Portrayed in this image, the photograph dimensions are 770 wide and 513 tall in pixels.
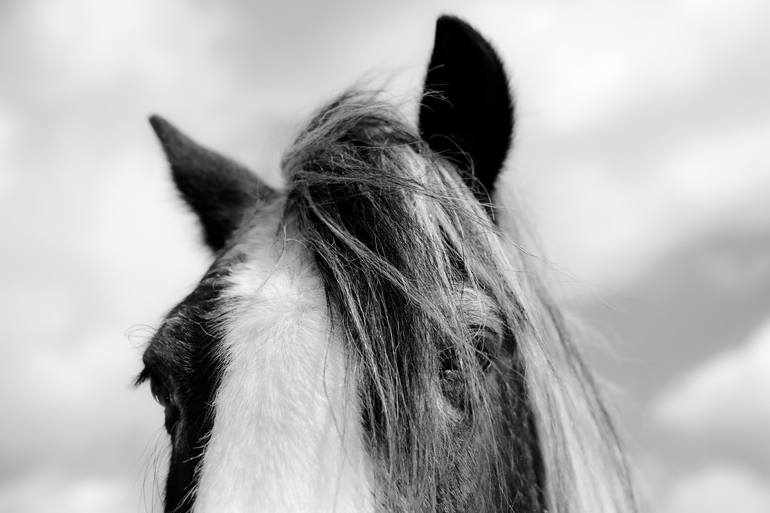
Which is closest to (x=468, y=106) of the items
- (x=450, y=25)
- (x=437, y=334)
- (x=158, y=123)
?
(x=450, y=25)

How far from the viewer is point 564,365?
9.11ft

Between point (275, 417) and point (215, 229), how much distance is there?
194 cm

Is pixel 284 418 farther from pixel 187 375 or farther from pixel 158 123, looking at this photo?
pixel 158 123

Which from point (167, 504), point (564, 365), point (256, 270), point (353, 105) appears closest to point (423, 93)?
point (353, 105)

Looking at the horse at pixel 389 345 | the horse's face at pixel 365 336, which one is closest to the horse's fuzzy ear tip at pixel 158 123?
the horse at pixel 389 345

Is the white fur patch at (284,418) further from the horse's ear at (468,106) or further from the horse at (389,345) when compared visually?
the horse's ear at (468,106)

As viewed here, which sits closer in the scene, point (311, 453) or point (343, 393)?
point (311, 453)

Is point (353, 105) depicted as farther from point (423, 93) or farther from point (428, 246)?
point (428, 246)

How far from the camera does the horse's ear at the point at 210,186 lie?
11.4 ft

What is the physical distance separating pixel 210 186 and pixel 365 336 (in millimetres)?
1866

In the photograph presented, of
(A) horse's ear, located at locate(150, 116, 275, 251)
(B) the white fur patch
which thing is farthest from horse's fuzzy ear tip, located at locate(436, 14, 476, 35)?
(A) horse's ear, located at locate(150, 116, 275, 251)

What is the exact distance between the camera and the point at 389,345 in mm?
1901

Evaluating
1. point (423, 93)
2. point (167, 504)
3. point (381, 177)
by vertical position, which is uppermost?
point (423, 93)

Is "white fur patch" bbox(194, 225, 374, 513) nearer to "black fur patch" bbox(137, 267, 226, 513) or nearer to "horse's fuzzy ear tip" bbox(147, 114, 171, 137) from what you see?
"black fur patch" bbox(137, 267, 226, 513)
